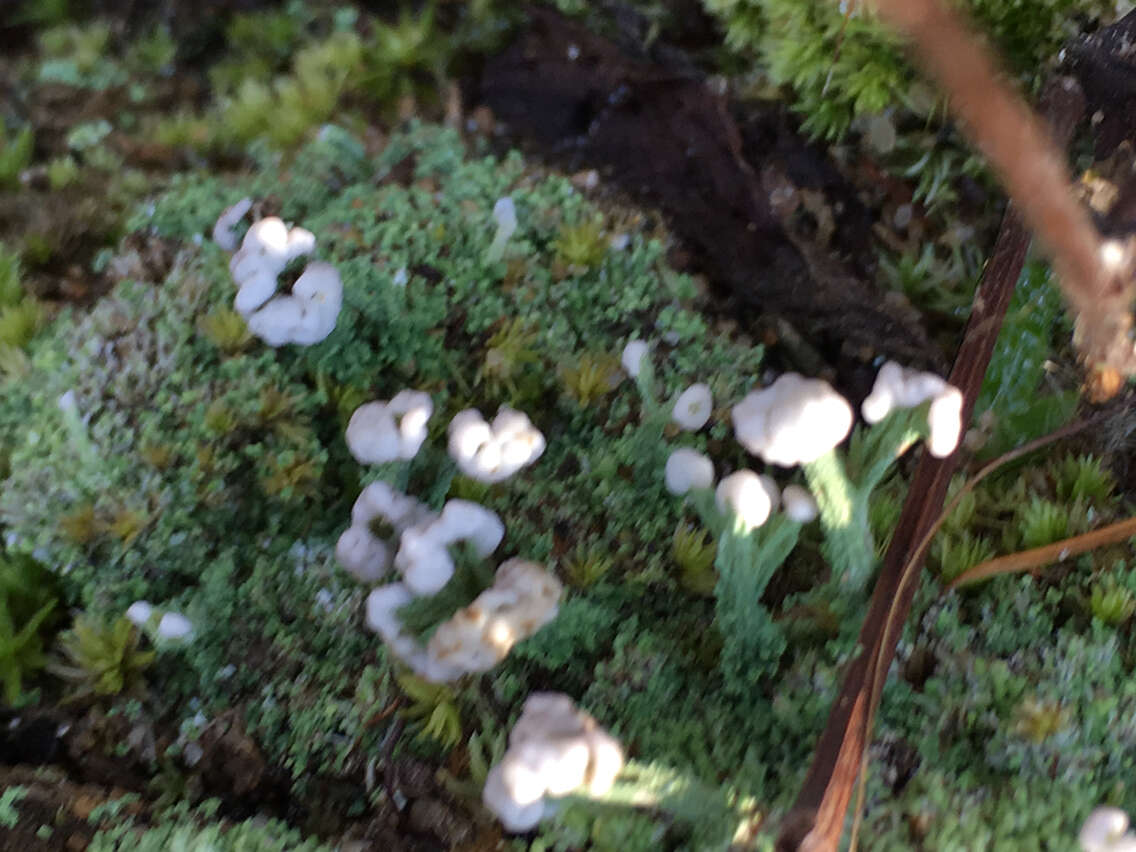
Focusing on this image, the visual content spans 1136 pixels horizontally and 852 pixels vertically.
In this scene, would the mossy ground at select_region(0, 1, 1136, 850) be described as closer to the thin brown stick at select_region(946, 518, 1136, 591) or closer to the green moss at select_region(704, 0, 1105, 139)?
the thin brown stick at select_region(946, 518, 1136, 591)

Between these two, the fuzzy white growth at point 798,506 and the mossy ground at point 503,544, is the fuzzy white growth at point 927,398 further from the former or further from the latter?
the mossy ground at point 503,544

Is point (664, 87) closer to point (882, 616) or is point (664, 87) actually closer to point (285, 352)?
point (285, 352)

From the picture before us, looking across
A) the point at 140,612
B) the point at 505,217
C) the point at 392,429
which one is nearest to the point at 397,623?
the point at 392,429

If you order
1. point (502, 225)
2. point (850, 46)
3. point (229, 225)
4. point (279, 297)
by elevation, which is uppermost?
point (850, 46)

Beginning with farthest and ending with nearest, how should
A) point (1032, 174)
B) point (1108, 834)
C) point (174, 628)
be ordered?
point (174, 628)
point (1108, 834)
point (1032, 174)

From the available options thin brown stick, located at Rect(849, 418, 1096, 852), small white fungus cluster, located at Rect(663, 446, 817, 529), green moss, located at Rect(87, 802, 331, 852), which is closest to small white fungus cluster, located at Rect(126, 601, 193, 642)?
green moss, located at Rect(87, 802, 331, 852)

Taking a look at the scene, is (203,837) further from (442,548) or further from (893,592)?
(893,592)

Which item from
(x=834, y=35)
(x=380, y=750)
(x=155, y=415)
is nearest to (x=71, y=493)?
(x=155, y=415)
